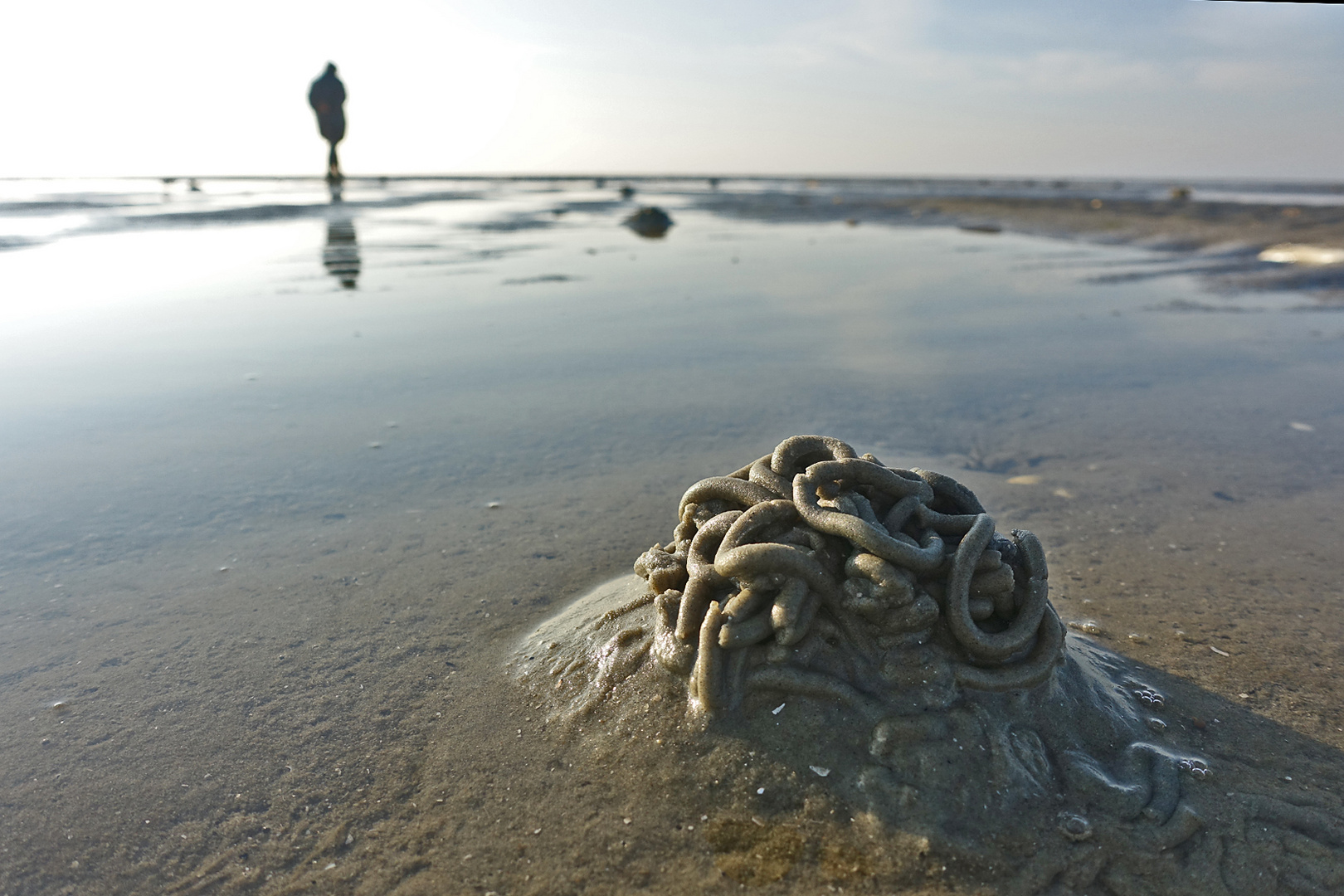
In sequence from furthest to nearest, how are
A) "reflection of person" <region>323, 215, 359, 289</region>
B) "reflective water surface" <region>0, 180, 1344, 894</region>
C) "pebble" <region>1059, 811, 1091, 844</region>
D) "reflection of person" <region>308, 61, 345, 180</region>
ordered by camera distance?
"reflection of person" <region>308, 61, 345, 180</region>
"reflection of person" <region>323, 215, 359, 289</region>
"reflective water surface" <region>0, 180, 1344, 894</region>
"pebble" <region>1059, 811, 1091, 844</region>

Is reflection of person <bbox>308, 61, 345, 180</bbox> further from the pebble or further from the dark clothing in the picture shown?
the pebble

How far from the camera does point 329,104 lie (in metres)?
57.4

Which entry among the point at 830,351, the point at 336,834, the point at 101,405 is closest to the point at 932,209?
the point at 830,351

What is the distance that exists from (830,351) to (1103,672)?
502 cm

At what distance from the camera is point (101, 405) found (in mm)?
5539

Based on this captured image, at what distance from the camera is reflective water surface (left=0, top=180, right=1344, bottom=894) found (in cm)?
218

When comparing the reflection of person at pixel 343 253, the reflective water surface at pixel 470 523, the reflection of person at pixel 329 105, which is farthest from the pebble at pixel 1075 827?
the reflection of person at pixel 329 105

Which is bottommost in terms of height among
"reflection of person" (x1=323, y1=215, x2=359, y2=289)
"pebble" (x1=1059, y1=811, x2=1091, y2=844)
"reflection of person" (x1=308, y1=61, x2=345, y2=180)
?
"pebble" (x1=1059, y1=811, x2=1091, y2=844)

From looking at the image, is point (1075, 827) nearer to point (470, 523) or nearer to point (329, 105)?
point (470, 523)

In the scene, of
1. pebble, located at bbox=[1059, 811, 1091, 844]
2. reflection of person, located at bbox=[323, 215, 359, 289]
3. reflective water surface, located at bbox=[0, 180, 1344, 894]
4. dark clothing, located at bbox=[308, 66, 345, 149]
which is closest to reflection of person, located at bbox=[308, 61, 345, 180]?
dark clothing, located at bbox=[308, 66, 345, 149]

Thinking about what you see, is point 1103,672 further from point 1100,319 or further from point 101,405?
point 1100,319

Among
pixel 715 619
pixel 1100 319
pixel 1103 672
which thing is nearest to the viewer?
pixel 715 619

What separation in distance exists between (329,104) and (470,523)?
64.9 meters

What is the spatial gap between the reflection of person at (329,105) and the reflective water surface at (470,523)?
56252 millimetres
